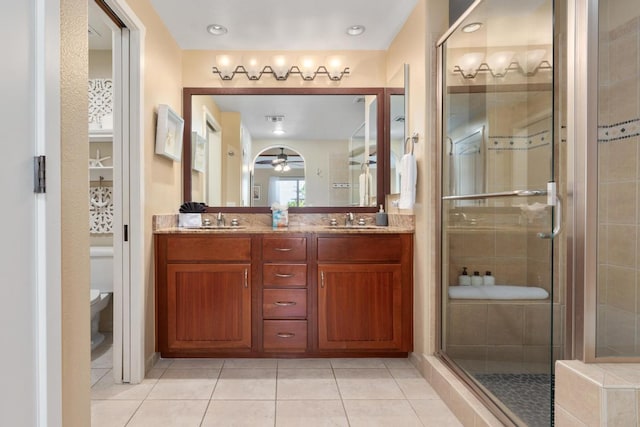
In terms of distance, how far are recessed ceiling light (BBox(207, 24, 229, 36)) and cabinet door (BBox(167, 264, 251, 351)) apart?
5.58 ft

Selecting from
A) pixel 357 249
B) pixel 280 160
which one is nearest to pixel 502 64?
pixel 357 249

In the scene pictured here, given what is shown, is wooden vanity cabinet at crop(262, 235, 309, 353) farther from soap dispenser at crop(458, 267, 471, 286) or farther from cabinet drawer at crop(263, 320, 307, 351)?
soap dispenser at crop(458, 267, 471, 286)

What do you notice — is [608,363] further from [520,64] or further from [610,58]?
[520,64]

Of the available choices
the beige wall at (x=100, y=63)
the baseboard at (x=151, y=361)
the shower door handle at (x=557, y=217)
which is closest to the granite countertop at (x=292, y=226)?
the baseboard at (x=151, y=361)

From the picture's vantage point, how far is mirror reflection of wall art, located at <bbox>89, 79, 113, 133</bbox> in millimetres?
2867

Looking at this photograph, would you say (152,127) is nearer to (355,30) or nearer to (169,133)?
(169,133)

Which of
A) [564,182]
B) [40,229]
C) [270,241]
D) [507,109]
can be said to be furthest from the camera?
[270,241]

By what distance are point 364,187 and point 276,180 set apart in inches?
29.0

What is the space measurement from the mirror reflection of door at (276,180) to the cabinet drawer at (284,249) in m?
0.66

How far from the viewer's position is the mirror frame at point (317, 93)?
2.98 meters

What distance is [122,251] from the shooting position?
2.17 meters

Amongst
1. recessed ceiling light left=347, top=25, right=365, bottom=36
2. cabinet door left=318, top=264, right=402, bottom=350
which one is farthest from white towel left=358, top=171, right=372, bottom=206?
recessed ceiling light left=347, top=25, right=365, bottom=36

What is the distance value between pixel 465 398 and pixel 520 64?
167 centimetres

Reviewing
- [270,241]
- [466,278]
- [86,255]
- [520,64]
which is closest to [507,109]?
[520,64]
